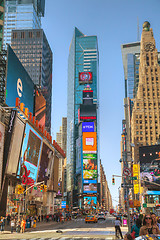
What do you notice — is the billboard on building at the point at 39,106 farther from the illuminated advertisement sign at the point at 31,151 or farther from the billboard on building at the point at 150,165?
the billboard on building at the point at 150,165

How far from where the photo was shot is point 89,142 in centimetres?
17288

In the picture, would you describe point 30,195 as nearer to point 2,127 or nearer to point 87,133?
point 2,127

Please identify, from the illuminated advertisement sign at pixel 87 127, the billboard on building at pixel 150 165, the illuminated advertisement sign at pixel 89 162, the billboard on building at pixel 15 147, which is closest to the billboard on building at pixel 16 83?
the billboard on building at pixel 15 147

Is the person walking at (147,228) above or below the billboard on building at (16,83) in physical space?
below

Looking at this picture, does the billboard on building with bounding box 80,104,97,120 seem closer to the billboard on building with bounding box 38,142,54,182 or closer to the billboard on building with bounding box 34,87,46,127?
the billboard on building with bounding box 34,87,46,127

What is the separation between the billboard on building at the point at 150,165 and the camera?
9962 centimetres

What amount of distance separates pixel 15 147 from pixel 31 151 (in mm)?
11901

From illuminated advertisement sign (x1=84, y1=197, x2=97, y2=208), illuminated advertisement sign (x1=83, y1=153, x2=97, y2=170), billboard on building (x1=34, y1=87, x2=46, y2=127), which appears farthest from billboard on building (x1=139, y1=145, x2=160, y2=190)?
illuminated advertisement sign (x1=84, y1=197, x2=97, y2=208)

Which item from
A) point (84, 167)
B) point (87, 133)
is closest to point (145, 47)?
point (87, 133)

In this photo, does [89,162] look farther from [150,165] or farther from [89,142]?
[150,165]

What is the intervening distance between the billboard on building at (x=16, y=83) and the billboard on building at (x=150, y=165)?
158 ft

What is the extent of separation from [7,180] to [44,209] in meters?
38.3

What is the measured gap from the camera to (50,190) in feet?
290

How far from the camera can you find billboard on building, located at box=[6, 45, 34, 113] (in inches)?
2349
